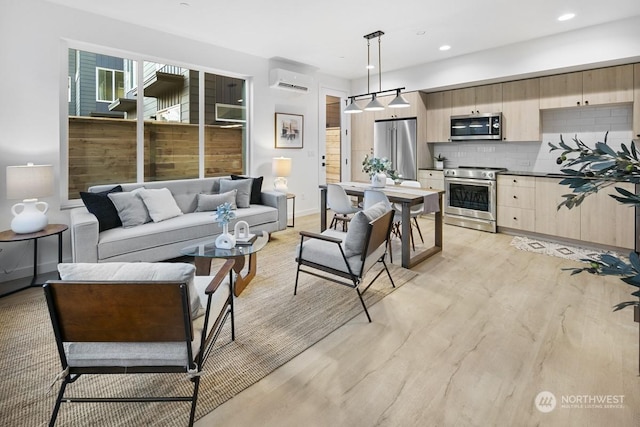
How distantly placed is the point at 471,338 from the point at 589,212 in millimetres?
3353

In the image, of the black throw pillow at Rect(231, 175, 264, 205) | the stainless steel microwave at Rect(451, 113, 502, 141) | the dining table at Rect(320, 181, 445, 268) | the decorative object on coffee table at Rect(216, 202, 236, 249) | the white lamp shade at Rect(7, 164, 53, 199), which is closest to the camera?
the decorative object on coffee table at Rect(216, 202, 236, 249)

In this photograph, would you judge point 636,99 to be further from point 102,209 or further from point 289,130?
point 102,209

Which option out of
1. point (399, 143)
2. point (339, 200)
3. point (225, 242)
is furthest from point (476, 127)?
point (225, 242)

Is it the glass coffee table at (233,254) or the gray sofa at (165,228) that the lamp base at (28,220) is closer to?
the gray sofa at (165,228)

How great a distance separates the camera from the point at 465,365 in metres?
2.12

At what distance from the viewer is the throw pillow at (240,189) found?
4902 mm

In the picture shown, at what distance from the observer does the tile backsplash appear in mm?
4688

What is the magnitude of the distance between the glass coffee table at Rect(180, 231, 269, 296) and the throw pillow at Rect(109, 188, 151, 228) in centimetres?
116

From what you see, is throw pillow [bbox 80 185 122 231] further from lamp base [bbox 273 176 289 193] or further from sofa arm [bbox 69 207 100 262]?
lamp base [bbox 273 176 289 193]

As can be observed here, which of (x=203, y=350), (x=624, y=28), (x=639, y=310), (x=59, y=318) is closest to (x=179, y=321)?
(x=203, y=350)

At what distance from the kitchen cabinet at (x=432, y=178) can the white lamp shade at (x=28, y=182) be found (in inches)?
212

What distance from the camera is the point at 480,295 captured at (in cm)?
314

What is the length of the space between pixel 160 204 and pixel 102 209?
60 cm

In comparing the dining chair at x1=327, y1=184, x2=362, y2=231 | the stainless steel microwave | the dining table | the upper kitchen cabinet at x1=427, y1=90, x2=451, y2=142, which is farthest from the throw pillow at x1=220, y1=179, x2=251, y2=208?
the stainless steel microwave
